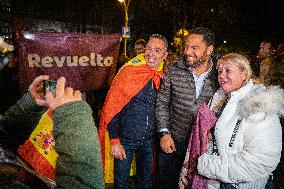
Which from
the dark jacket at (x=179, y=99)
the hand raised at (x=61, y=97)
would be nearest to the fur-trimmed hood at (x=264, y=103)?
the dark jacket at (x=179, y=99)

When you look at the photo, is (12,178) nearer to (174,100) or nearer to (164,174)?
(174,100)

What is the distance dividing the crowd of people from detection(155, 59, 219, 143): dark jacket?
0.01 meters

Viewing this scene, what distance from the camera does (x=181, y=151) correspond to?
12.9 ft

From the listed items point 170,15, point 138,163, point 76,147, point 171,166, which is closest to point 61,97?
point 76,147

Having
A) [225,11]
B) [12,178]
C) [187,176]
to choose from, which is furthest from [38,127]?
[225,11]

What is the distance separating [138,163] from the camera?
4.31m

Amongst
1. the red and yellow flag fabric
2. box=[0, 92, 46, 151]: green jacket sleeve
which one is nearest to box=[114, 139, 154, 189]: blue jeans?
the red and yellow flag fabric

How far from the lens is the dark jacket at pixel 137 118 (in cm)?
401

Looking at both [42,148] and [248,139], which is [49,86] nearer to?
[42,148]

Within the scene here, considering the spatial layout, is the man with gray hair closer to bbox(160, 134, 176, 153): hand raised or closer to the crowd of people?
the crowd of people

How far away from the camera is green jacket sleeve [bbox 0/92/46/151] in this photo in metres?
1.94

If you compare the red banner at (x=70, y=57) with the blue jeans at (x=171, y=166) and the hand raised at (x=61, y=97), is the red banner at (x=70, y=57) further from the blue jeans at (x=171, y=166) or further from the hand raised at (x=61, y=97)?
the hand raised at (x=61, y=97)

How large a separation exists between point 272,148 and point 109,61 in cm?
327

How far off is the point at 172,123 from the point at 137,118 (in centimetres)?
47
